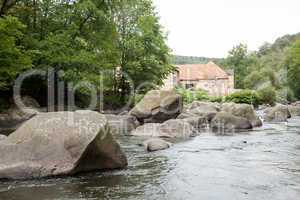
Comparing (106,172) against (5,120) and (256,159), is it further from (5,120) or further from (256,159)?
(5,120)

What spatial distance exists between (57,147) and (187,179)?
103 inches

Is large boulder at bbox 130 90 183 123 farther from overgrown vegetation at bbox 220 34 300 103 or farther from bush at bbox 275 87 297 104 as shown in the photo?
bush at bbox 275 87 297 104

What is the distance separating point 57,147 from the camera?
26.6 ft

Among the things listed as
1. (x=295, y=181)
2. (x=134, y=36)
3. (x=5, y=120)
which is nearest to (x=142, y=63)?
(x=134, y=36)

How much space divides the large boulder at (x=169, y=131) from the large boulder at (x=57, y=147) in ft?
22.9

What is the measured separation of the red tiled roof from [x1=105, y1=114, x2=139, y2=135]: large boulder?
6241 centimetres

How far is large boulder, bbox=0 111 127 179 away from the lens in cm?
796

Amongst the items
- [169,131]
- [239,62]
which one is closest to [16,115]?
[169,131]

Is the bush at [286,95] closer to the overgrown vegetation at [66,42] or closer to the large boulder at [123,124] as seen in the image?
the overgrown vegetation at [66,42]

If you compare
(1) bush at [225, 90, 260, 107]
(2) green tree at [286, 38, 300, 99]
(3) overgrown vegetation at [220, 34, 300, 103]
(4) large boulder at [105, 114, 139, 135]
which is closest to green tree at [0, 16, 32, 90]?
(4) large boulder at [105, 114, 139, 135]

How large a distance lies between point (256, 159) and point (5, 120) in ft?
41.9

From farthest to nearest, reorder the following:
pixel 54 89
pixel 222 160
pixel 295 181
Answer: pixel 54 89, pixel 222 160, pixel 295 181

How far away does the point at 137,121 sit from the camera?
20.3 m

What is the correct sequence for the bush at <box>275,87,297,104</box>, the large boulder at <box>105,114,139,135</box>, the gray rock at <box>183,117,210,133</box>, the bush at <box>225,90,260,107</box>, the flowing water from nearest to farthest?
the flowing water < the large boulder at <box>105,114,139,135</box> < the gray rock at <box>183,117,210,133</box> < the bush at <box>225,90,260,107</box> < the bush at <box>275,87,297,104</box>
